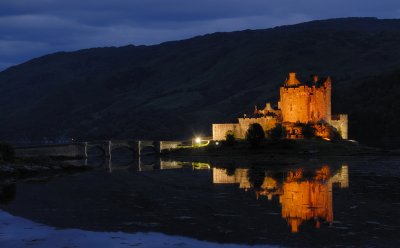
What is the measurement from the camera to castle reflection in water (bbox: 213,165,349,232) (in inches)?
2101

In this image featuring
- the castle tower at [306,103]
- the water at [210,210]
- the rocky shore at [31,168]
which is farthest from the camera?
the castle tower at [306,103]

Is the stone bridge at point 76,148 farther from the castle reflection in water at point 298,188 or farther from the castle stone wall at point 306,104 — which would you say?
the castle reflection in water at point 298,188

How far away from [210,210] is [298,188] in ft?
52.6

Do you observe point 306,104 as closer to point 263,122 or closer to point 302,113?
point 302,113

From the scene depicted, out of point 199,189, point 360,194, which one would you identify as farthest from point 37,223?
point 360,194

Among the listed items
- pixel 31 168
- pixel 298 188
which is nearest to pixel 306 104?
pixel 31 168

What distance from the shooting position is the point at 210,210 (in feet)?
187

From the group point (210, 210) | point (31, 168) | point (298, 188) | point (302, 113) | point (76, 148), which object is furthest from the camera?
point (76, 148)

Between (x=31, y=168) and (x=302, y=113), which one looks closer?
(x=31, y=168)

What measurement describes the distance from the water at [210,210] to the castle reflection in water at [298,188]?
9 centimetres

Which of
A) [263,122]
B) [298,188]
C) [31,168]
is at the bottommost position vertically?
[298,188]

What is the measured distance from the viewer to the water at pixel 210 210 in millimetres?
45688

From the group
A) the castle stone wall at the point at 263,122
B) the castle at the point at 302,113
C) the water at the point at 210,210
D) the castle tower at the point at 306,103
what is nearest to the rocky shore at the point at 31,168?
the water at the point at 210,210

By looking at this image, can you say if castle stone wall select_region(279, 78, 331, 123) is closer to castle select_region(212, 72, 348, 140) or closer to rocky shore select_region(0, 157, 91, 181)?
castle select_region(212, 72, 348, 140)
